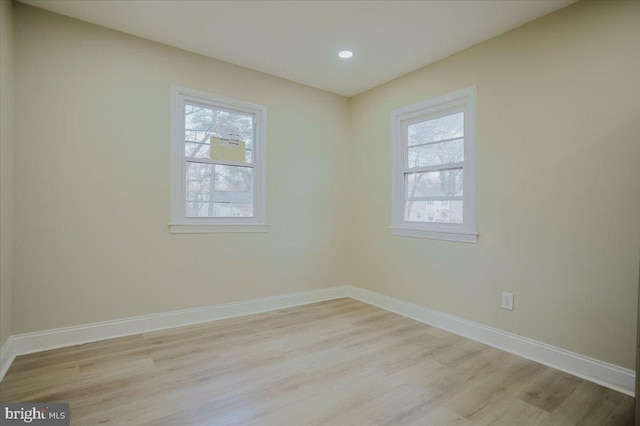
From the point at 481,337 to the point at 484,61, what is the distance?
238cm

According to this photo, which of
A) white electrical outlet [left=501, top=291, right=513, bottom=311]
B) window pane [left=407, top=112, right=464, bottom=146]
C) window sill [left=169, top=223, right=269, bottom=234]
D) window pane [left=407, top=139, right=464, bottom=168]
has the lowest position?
white electrical outlet [left=501, top=291, right=513, bottom=311]

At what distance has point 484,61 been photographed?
2.84 metres

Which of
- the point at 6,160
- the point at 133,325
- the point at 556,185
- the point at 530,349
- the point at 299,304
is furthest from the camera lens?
the point at 299,304

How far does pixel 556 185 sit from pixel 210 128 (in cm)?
303

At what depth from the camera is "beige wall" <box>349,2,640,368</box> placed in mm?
2086

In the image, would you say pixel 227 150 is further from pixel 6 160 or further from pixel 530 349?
pixel 530 349

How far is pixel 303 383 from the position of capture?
81.6 inches

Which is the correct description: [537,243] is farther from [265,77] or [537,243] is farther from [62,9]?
[62,9]

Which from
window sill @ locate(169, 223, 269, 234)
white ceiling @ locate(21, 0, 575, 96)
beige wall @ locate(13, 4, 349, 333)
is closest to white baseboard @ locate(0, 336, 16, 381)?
beige wall @ locate(13, 4, 349, 333)

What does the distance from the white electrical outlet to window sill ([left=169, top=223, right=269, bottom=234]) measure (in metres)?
2.34

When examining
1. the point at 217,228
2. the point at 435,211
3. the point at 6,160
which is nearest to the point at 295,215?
the point at 217,228

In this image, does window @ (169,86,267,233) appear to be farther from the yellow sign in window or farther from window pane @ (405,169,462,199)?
window pane @ (405,169,462,199)

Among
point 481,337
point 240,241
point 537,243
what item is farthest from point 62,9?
point 481,337

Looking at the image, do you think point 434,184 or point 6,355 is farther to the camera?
point 434,184
